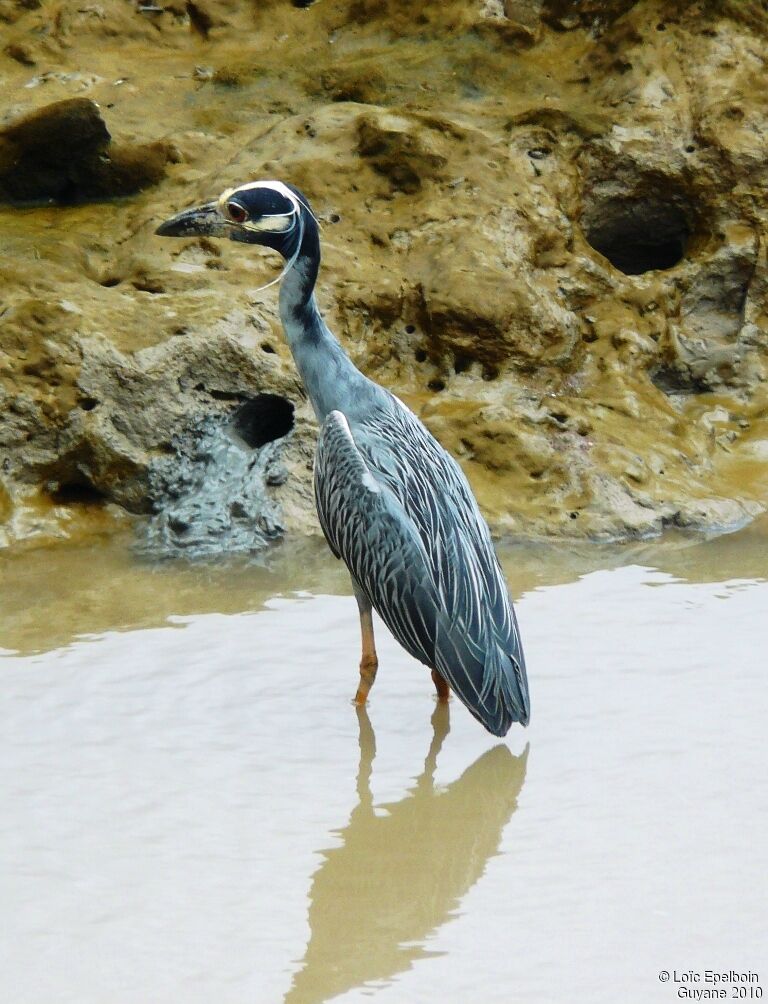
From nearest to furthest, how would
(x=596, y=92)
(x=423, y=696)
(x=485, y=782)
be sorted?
1. (x=485, y=782)
2. (x=423, y=696)
3. (x=596, y=92)

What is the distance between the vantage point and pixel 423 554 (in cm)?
479

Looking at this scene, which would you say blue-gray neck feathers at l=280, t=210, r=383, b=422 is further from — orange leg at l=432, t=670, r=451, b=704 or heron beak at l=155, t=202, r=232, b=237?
orange leg at l=432, t=670, r=451, b=704

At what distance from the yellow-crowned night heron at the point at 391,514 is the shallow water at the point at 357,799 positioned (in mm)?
286

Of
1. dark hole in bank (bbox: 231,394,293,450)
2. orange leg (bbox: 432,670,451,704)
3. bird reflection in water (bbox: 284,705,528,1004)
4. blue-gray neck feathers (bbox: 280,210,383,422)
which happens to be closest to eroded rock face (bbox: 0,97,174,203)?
dark hole in bank (bbox: 231,394,293,450)

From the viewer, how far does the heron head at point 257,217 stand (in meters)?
5.35

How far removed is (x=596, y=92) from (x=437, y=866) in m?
5.75

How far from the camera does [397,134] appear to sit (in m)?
7.71

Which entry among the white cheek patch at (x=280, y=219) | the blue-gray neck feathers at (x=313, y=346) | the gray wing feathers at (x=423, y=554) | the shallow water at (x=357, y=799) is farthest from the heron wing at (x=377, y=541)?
the white cheek patch at (x=280, y=219)

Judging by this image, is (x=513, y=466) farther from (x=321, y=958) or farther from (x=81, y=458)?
(x=321, y=958)

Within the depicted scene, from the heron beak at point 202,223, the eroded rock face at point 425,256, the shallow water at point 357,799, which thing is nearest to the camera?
the shallow water at point 357,799

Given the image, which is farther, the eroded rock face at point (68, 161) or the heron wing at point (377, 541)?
the eroded rock face at point (68, 161)

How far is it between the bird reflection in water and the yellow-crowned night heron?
28 centimetres

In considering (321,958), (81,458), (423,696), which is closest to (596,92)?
(81,458)

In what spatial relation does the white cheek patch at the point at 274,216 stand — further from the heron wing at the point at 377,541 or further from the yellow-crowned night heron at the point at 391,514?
the heron wing at the point at 377,541
